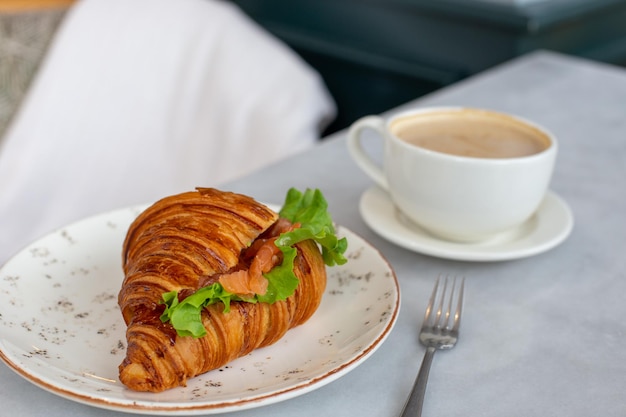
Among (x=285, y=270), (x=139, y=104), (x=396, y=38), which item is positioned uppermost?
(x=285, y=270)

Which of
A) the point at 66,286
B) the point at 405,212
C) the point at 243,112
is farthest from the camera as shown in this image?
the point at 243,112

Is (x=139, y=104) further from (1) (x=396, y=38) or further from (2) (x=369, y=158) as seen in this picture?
(2) (x=369, y=158)

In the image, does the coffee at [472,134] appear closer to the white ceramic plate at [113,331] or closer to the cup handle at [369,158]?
the cup handle at [369,158]

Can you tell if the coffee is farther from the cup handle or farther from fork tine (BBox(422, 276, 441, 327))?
fork tine (BBox(422, 276, 441, 327))

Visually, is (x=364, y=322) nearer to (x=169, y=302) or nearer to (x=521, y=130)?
(x=169, y=302)

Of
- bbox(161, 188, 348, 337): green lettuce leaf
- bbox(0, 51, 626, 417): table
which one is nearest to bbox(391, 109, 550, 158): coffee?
bbox(0, 51, 626, 417): table

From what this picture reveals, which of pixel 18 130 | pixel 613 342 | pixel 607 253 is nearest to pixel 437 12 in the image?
pixel 18 130

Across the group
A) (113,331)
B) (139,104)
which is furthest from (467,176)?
(139,104)
